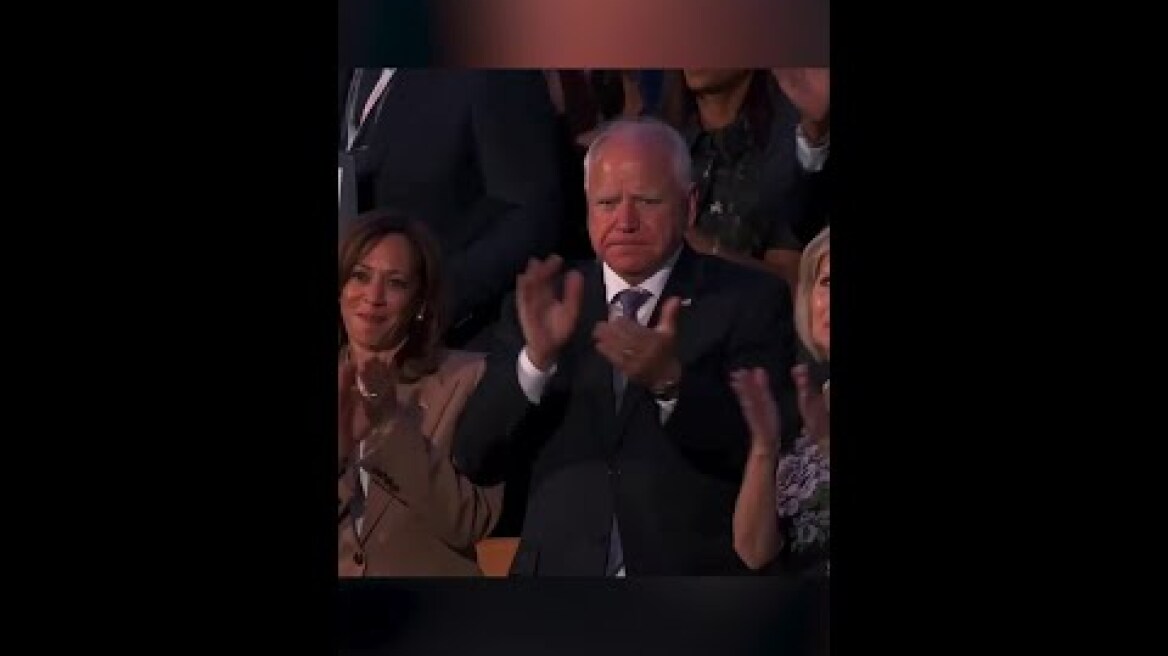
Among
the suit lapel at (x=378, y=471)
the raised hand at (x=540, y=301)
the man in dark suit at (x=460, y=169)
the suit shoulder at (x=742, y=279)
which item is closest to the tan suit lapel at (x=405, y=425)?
the suit lapel at (x=378, y=471)

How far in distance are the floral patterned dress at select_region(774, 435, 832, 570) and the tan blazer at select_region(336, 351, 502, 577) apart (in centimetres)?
71

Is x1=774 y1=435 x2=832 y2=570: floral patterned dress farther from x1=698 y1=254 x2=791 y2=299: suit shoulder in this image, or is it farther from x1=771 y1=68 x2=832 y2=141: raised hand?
x1=771 y1=68 x2=832 y2=141: raised hand

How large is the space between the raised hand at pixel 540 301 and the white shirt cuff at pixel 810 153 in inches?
24.7

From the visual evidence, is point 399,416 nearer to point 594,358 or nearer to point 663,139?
point 594,358

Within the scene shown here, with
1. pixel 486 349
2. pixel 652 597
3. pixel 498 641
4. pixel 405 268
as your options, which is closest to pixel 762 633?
pixel 652 597

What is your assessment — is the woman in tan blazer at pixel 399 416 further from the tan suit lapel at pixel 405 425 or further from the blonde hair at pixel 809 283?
the blonde hair at pixel 809 283

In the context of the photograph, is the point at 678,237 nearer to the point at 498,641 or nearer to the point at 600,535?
the point at 600,535

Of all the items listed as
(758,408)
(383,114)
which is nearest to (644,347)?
(758,408)

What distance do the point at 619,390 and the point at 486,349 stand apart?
349 mm

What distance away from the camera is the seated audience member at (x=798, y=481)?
380 cm

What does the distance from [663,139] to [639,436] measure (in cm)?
→ 75

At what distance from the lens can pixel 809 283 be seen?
3.82m

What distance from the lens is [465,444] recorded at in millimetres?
3859

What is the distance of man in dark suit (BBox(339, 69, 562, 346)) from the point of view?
151 inches
